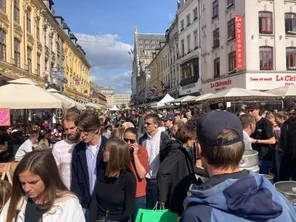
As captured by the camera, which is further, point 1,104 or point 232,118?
point 1,104

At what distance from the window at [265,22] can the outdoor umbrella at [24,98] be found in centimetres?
2070

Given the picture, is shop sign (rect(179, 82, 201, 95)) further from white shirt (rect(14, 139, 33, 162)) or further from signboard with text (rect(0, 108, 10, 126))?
white shirt (rect(14, 139, 33, 162))

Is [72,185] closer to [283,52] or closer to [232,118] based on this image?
[232,118]

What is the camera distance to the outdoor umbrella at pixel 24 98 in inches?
278

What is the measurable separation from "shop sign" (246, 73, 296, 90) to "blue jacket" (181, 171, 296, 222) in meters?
22.4

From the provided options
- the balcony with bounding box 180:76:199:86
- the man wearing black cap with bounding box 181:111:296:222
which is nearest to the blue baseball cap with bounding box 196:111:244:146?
the man wearing black cap with bounding box 181:111:296:222

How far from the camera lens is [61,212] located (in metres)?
1.88

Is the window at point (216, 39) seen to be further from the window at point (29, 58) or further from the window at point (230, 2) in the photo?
the window at point (29, 58)

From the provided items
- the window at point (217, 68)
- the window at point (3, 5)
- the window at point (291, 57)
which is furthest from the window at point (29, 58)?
the window at point (291, 57)

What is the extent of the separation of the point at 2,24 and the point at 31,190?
758 inches

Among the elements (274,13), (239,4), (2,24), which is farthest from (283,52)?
(2,24)

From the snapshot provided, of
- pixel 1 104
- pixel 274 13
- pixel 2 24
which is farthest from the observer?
pixel 274 13

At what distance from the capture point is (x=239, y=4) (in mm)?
22547

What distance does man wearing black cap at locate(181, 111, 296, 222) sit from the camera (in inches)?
48.4
